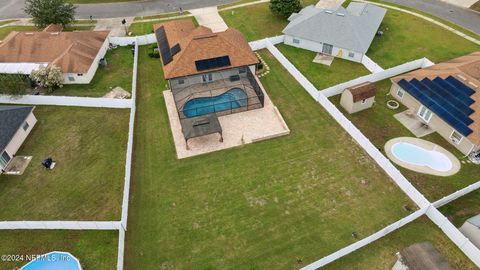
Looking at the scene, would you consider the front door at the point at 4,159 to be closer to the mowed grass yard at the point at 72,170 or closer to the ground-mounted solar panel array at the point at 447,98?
the mowed grass yard at the point at 72,170

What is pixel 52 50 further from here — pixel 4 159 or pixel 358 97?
pixel 358 97

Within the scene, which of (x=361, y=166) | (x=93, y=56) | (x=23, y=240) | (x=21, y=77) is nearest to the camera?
(x=23, y=240)

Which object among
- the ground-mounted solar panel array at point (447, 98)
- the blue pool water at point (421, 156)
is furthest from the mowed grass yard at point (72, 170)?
the ground-mounted solar panel array at point (447, 98)

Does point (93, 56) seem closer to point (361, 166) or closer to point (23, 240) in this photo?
point (23, 240)

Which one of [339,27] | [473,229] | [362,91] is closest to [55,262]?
[473,229]

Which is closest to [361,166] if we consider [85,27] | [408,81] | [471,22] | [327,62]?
[408,81]

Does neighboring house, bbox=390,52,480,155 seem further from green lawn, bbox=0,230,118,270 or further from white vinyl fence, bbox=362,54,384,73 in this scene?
green lawn, bbox=0,230,118,270
